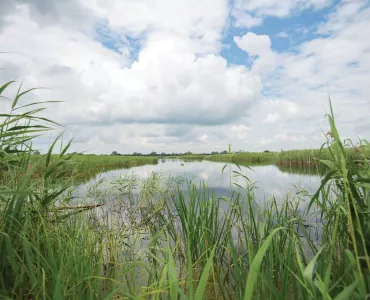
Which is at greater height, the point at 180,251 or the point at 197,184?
the point at 197,184

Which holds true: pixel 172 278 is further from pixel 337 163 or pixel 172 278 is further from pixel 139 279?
pixel 139 279

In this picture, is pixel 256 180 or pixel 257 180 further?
pixel 257 180

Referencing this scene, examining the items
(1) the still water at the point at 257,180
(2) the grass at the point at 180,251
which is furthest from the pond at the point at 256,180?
(2) the grass at the point at 180,251

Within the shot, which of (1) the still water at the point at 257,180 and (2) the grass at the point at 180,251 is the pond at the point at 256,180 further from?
(2) the grass at the point at 180,251

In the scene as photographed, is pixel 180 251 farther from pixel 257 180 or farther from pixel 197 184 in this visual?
pixel 257 180

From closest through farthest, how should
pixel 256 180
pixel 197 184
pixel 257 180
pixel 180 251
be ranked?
pixel 180 251 < pixel 197 184 < pixel 256 180 < pixel 257 180

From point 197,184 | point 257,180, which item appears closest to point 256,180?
point 257,180

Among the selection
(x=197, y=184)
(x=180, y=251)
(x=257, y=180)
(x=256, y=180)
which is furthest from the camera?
Result: (x=257, y=180)

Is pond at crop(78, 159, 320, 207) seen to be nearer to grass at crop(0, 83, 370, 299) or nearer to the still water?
the still water

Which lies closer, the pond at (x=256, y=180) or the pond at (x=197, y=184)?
the pond at (x=197, y=184)

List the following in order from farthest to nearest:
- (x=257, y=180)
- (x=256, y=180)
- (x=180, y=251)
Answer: (x=257, y=180), (x=256, y=180), (x=180, y=251)

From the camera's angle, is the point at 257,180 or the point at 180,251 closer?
the point at 180,251

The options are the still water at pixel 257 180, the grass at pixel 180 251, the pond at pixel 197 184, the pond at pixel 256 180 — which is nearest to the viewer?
the grass at pixel 180 251

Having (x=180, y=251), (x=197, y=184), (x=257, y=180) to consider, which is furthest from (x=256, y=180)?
(x=180, y=251)
